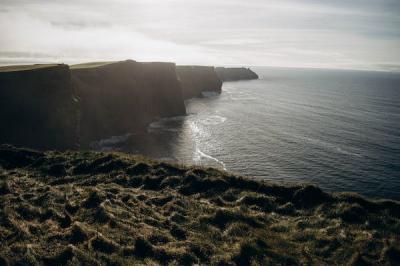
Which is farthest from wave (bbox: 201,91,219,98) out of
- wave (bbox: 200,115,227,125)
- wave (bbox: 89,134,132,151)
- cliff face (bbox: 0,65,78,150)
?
cliff face (bbox: 0,65,78,150)

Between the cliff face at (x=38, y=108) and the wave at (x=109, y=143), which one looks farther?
the wave at (x=109, y=143)

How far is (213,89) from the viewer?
182 metres

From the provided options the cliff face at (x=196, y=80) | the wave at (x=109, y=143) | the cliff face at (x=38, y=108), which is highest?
the cliff face at (x=196, y=80)

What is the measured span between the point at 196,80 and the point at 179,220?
147360 mm

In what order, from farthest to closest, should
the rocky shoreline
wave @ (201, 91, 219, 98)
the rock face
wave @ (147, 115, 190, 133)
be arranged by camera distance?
1. wave @ (201, 91, 219, 98)
2. wave @ (147, 115, 190, 133)
3. the rock face
4. the rocky shoreline

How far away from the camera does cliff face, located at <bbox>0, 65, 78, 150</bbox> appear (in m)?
57.8

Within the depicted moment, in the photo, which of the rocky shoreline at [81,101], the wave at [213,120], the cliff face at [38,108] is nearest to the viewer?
the cliff face at [38,108]

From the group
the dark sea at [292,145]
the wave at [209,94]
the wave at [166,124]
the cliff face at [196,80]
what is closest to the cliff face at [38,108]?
the dark sea at [292,145]

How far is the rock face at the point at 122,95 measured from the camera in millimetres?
74312

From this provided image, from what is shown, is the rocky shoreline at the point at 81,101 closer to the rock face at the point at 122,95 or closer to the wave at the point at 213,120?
the rock face at the point at 122,95

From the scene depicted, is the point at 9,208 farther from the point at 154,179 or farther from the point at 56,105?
the point at 56,105

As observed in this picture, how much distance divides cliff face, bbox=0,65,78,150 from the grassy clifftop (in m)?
20.8

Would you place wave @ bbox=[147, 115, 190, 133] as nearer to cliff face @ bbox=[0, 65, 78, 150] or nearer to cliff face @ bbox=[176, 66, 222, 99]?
cliff face @ bbox=[0, 65, 78, 150]

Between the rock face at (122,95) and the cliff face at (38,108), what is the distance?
8.12 m
